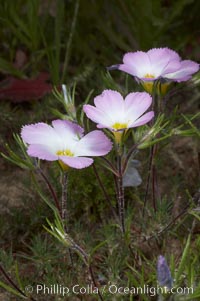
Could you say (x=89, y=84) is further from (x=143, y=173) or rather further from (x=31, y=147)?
(x=31, y=147)

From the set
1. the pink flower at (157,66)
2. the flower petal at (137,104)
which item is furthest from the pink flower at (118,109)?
the pink flower at (157,66)

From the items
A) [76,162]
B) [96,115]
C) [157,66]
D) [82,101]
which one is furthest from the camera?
[82,101]

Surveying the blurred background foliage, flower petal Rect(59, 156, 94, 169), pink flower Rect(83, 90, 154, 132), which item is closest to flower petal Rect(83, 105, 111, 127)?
pink flower Rect(83, 90, 154, 132)

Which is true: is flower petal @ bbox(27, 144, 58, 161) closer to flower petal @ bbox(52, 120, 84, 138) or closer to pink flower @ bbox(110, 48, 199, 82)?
flower petal @ bbox(52, 120, 84, 138)

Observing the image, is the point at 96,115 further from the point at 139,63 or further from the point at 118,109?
the point at 139,63

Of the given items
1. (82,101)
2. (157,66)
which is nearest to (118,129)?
(157,66)

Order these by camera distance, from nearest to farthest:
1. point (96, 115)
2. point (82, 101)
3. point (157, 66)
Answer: point (96, 115) < point (157, 66) < point (82, 101)

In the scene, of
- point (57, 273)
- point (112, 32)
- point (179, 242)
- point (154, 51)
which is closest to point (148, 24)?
point (112, 32)
